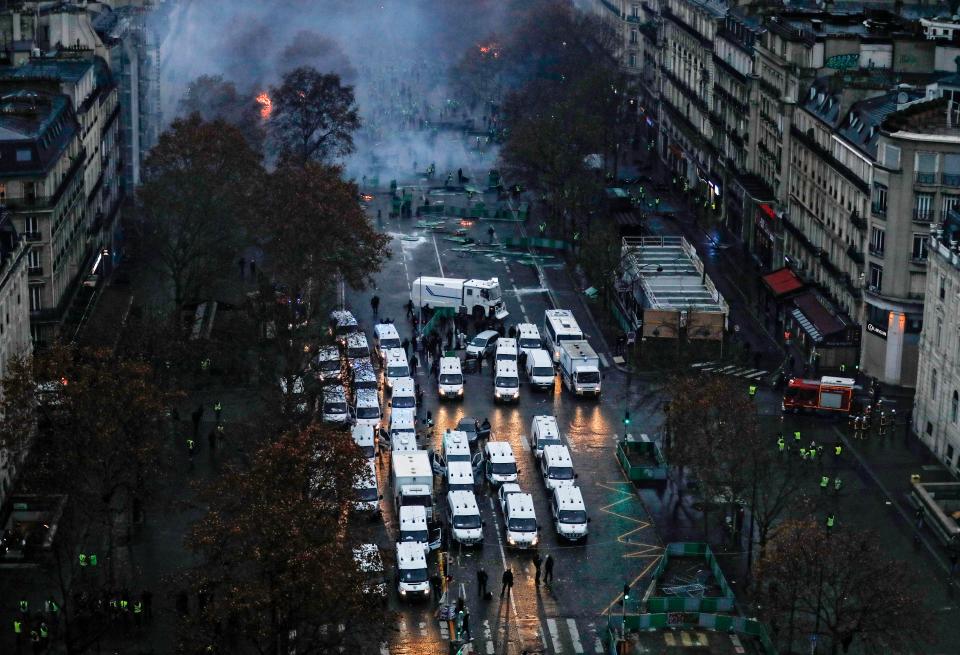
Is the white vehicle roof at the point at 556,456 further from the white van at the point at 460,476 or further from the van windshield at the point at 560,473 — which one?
the white van at the point at 460,476

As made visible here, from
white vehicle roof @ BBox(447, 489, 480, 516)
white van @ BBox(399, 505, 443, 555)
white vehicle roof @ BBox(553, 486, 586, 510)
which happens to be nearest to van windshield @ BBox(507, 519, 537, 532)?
white vehicle roof @ BBox(447, 489, 480, 516)

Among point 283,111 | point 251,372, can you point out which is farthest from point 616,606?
point 283,111

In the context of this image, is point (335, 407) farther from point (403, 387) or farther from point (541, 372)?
point (541, 372)

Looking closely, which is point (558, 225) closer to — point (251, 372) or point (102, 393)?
point (251, 372)

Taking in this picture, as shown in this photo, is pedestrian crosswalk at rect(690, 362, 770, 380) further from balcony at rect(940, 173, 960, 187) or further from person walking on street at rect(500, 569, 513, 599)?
person walking on street at rect(500, 569, 513, 599)

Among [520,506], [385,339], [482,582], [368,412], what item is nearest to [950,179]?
[520,506]

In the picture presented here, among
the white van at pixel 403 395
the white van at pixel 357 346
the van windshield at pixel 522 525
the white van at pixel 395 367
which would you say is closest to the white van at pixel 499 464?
the van windshield at pixel 522 525
